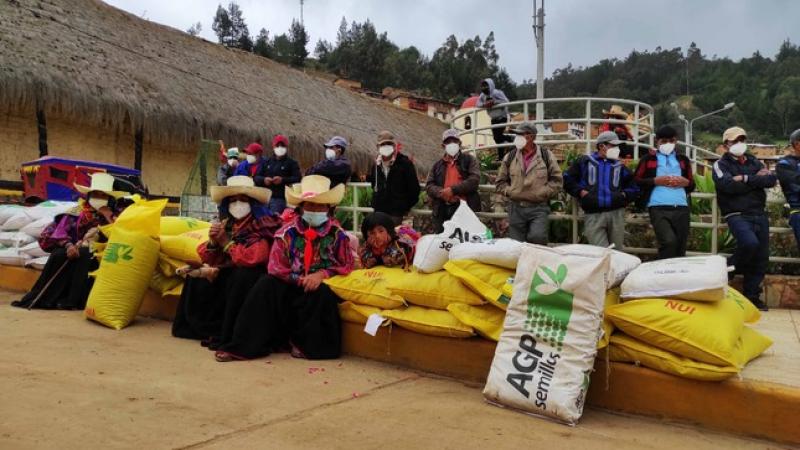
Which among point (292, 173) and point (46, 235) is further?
point (292, 173)

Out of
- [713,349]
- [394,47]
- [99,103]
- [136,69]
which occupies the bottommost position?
[713,349]

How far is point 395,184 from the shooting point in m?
6.24

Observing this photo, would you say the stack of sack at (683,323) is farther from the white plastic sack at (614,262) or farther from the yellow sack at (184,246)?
→ the yellow sack at (184,246)

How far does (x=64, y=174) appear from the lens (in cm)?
952

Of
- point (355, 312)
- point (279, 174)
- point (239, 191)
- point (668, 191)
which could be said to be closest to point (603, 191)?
point (668, 191)

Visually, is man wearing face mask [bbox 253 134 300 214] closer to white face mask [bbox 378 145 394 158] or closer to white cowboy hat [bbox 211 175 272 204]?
white face mask [bbox 378 145 394 158]

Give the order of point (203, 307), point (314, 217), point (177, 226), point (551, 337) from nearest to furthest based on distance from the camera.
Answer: point (551, 337), point (314, 217), point (203, 307), point (177, 226)

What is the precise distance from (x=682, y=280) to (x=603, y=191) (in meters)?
2.26

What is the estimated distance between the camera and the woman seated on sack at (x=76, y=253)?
606 centimetres

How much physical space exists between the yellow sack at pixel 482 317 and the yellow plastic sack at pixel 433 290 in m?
0.04

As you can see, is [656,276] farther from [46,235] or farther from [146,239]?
[46,235]

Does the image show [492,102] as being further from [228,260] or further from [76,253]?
[76,253]

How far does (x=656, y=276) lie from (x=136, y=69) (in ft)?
40.8

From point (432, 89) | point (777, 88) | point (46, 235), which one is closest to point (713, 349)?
point (46, 235)
